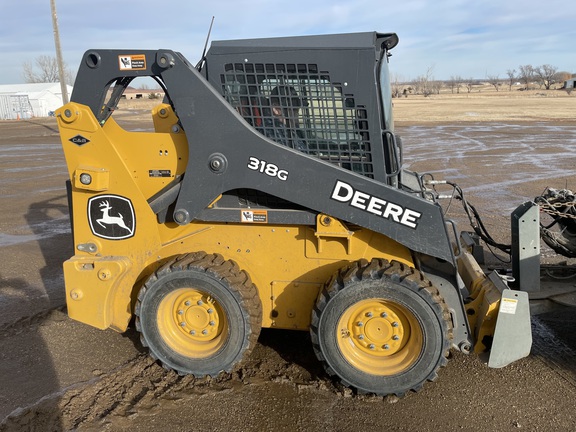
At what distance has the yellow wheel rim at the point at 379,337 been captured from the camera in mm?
3564

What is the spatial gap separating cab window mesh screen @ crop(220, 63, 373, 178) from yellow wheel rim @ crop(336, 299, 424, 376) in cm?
101

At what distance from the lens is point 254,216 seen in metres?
3.70

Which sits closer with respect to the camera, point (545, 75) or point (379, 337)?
point (379, 337)

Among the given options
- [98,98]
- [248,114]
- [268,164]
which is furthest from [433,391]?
[98,98]

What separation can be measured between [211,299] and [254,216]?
29.3 inches

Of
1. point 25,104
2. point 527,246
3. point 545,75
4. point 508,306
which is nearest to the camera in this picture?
point 508,306

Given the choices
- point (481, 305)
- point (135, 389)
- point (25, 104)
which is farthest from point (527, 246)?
point (25, 104)

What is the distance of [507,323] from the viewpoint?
3434mm

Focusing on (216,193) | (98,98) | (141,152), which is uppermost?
(98,98)

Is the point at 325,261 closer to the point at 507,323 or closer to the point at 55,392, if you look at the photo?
the point at 507,323

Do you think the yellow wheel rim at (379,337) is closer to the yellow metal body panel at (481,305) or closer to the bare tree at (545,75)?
the yellow metal body panel at (481,305)

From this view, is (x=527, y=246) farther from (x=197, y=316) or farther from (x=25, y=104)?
(x=25, y=104)

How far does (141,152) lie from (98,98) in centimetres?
51

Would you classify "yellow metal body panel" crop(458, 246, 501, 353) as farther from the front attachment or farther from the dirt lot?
the dirt lot
